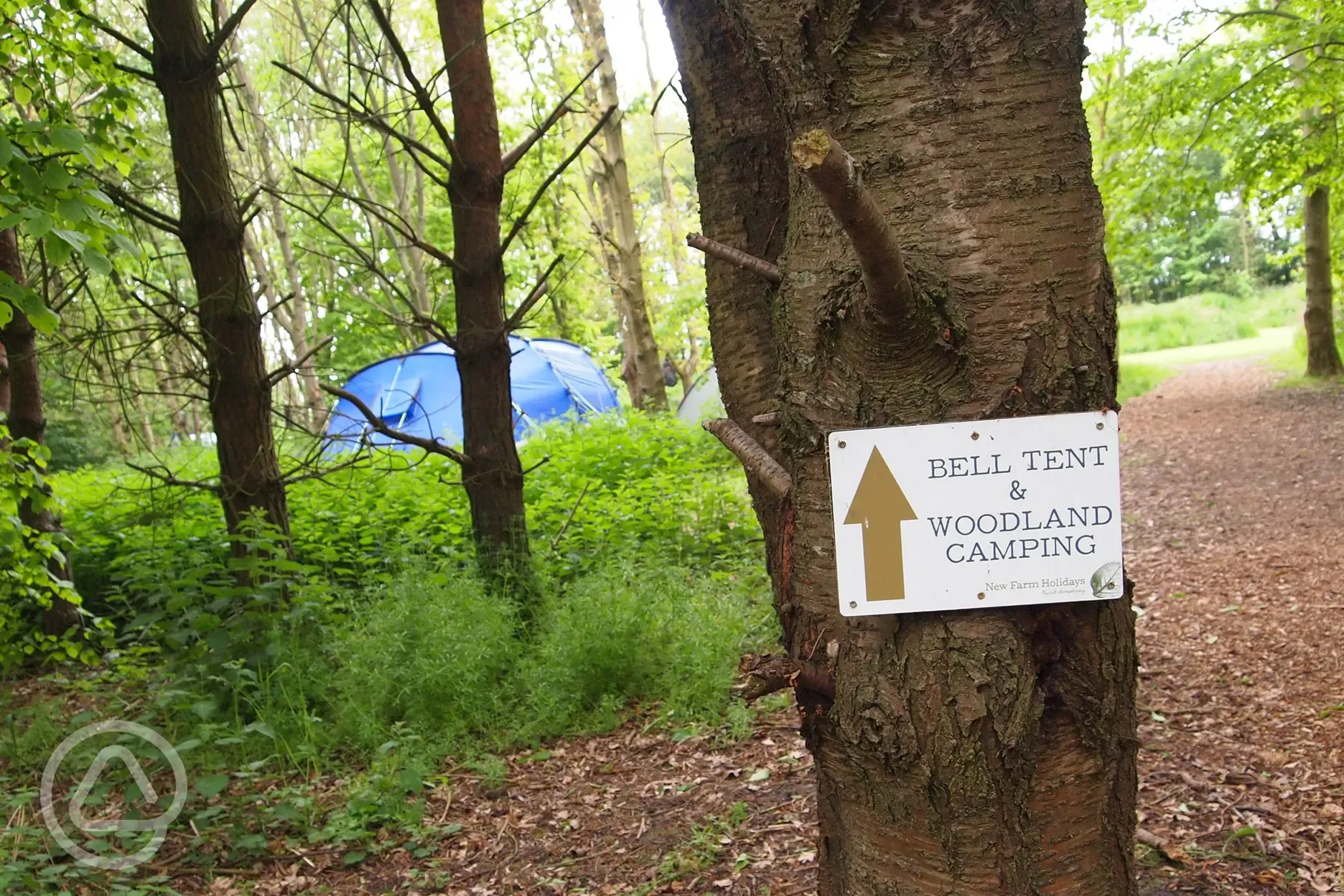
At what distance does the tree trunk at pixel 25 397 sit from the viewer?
18.9 ft

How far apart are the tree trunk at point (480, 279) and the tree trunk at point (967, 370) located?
3712mm

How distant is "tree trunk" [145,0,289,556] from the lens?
15.1 feet

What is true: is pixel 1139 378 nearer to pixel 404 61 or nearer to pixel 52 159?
pixel 404 61

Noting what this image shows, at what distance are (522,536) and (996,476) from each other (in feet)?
13.6

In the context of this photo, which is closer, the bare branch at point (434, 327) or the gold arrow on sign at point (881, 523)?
the gold arrow on sign at point (881, 523)

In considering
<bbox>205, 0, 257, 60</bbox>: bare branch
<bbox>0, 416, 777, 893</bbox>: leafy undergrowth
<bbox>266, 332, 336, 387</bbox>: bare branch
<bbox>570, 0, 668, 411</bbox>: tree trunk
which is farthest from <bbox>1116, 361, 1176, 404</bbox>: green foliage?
<bbox>205, 0, 257, 60</bbox>: bare branch

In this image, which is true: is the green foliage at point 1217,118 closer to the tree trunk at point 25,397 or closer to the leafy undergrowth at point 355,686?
the leafy undergrowth at point 355,686

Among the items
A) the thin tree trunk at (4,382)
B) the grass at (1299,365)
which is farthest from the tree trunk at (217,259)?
the grass at (1299,365)

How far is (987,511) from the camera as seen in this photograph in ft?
4.60

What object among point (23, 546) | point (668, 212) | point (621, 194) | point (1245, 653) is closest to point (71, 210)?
point (23, 546)

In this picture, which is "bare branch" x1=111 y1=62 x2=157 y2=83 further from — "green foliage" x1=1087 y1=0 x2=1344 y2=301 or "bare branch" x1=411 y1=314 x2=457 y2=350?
"green foliage" x1=1087 y1=0 x2=1344 y2=301

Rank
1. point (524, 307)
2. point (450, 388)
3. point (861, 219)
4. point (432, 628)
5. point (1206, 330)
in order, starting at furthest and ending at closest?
point (1206, 330), point (450, 388), point (524, 307), point (432, 628), point (861, 219)

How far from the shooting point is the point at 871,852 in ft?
4.94

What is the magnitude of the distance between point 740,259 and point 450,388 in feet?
36.9
